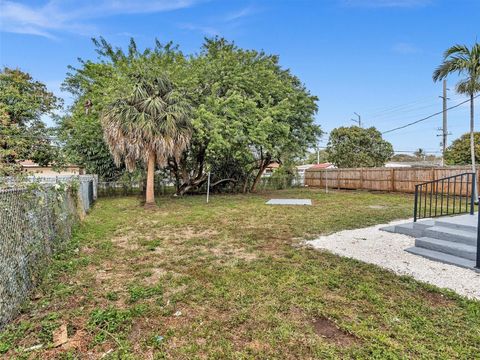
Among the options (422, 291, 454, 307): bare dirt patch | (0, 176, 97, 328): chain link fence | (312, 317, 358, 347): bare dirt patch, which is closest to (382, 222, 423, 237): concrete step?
(422, 291, 454, 307): bare dirt patch

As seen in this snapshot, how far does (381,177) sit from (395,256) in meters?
12.7

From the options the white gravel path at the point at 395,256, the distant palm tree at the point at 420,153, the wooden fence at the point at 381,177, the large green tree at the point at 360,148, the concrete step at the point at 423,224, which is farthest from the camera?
the distant palm tree at the point at 420,153

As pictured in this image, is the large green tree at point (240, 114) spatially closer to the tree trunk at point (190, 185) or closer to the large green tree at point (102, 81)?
the tree trunk at point (190, 185)

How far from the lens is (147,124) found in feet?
30.0

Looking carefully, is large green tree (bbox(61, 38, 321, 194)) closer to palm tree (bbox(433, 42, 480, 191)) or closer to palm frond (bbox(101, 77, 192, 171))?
palm frond (bbox(101, 77, 192, 171))

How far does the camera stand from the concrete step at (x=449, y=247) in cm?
401

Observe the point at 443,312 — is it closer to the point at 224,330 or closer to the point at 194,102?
the point at 224,330

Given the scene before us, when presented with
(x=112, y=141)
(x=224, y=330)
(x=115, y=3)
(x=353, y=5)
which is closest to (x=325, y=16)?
(x=353, y=5)

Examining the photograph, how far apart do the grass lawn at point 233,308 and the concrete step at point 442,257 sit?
1.08 metres

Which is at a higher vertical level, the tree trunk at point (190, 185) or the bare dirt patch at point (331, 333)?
the tree trunk at point (190, 185)

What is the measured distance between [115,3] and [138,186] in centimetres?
953

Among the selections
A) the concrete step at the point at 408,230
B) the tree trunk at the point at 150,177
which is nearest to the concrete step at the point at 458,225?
the concrete step at the point at 408,230

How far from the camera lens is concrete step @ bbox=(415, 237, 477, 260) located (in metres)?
4.01

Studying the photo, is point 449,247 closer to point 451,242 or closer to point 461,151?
point 451,242
